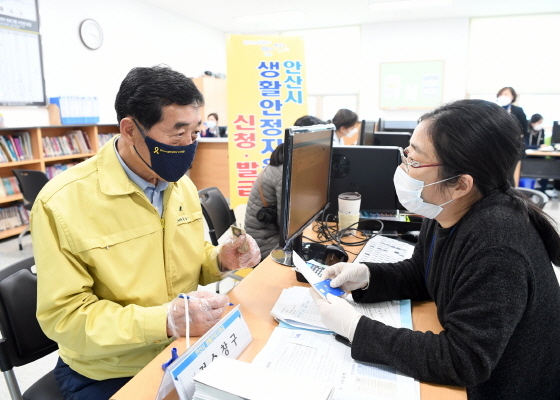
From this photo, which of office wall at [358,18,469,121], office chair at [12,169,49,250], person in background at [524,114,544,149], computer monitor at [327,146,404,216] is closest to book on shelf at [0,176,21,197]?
office chair at [12,169,49,250]

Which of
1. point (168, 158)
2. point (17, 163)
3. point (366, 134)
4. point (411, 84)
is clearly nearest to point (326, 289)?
point (168, 158)

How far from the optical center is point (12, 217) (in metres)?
4.34

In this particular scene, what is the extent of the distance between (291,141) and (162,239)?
495 millimetres

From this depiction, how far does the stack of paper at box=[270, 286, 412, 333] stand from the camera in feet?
3.37

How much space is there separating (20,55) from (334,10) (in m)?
5.00

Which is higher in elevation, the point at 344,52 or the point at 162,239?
the point at 344,52

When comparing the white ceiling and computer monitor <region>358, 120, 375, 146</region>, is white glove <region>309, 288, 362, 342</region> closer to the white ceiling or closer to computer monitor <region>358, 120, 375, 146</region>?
computer monitor <region>358, 120, 375, 146</region>

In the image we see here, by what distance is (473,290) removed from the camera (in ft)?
2.67

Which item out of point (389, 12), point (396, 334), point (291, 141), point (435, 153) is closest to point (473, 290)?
point (396, 334)

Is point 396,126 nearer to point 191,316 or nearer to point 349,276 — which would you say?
point 349,276

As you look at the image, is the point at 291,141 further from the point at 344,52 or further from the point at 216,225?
the point at 344,52

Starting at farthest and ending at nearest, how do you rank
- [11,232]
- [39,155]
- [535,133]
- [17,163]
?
[535,133]
[39,155]
[11,232]
[17,163]

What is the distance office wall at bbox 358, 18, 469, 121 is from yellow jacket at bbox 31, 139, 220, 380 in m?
7.58

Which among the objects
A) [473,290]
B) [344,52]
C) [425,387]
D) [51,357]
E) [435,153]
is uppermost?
[344,52]
